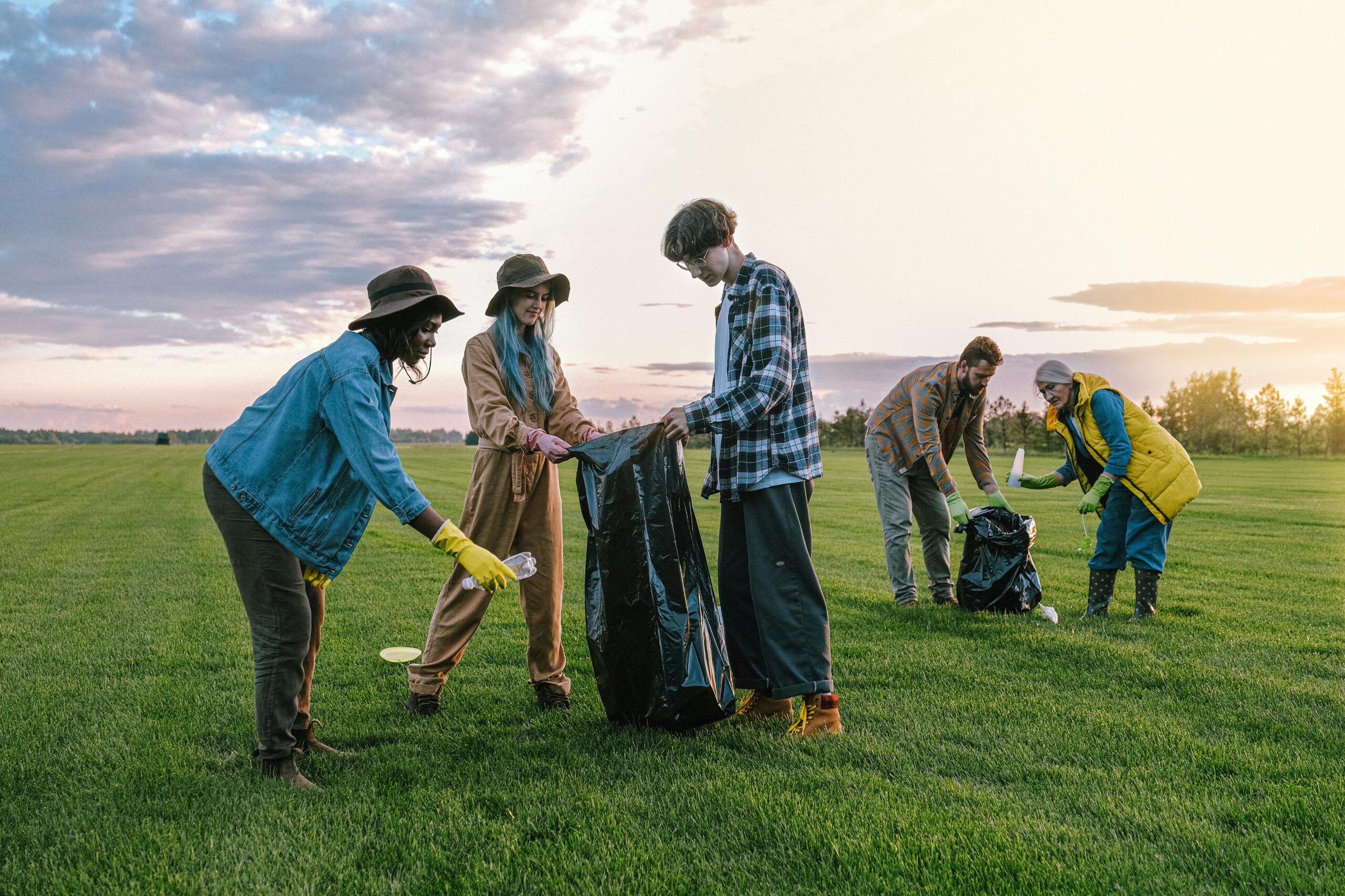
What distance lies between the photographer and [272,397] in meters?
2.92

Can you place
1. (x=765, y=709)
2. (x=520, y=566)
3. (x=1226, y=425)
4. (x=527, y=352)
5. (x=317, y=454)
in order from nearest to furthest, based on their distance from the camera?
(x=317, y=454) → (x=520, y=566) → (x=765, y=709) → (x=527, y=352) → (x=1226, y=425)

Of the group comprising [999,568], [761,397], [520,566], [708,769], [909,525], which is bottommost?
[708,769]

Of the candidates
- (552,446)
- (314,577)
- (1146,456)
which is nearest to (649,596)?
(552,446)

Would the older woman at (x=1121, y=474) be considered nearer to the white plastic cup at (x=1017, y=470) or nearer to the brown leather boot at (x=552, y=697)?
the white plastic cup at (x=1017, y=470)

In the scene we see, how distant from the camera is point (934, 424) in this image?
19.3 ft

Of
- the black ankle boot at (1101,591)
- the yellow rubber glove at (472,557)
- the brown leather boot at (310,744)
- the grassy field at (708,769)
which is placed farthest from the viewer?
the black ankle boot at (1101,591)

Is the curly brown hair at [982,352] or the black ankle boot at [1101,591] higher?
the curly brown hair at [982,352]

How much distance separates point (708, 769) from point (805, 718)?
0.60 m

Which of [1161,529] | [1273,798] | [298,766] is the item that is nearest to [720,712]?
[298,766]

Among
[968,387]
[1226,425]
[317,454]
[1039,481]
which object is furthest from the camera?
[1226,425]

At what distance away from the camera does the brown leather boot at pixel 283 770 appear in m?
3.02

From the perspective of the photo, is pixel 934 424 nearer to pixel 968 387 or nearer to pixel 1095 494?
pixel 968 387

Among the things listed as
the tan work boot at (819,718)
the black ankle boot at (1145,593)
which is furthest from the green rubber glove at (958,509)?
the tan work boot at (819,718)

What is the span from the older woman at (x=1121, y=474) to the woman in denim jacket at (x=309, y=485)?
175 inches
